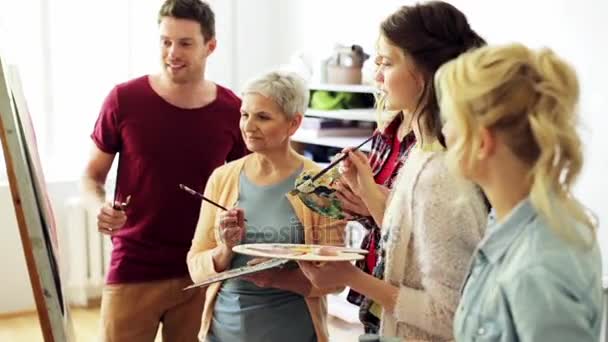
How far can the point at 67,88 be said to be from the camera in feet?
13.7

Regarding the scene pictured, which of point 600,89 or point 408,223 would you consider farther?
point 600,89

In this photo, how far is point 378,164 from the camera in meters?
1.87

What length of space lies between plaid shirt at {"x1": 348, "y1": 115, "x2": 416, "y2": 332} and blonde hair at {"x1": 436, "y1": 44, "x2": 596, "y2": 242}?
64 centimetres

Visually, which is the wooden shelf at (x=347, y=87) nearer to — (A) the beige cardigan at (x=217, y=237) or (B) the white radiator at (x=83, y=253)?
(B) the white radiator at (x=83, y=253)

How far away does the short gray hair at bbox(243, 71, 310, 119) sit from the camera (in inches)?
80.2

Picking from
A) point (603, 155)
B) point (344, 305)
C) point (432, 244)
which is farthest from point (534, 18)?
point (432, 244)

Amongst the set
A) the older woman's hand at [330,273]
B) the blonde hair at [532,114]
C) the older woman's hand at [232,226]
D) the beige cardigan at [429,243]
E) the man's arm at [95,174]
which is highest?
the blonde hair at [532,114]

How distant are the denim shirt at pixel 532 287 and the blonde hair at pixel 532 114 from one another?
0.03 metres

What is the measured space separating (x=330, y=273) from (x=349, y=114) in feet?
7.21

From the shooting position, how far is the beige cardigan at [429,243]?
1.39 metres

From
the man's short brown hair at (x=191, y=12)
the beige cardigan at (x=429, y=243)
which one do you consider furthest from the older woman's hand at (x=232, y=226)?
the man's short brown hair at (x=191, y=12)

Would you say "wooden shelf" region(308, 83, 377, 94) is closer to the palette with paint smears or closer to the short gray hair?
the short gray hair

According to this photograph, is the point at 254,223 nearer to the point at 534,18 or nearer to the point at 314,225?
the point at 314,225

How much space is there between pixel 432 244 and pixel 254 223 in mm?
633
